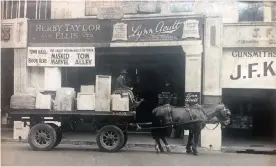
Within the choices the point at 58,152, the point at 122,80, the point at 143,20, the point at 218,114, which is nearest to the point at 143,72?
the point at 122,80

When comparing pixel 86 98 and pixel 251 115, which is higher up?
pixel 86 98

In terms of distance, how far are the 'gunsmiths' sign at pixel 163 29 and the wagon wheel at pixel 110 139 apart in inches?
52.9

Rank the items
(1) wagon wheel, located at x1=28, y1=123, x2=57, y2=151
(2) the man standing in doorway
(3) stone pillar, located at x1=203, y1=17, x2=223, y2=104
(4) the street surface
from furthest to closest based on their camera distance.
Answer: (1) wagon wheel, located at x1=28, y1=123, x2=57, y2=151, (3) stone pillar, located at x1=203, y1=17, x2=223, y2=104, (2) the man standing in doorway, (4) the street surface

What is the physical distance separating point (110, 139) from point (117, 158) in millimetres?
443

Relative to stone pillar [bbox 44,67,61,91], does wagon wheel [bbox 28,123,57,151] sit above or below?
below

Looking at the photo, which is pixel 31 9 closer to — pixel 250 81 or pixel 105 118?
pixel 105 118

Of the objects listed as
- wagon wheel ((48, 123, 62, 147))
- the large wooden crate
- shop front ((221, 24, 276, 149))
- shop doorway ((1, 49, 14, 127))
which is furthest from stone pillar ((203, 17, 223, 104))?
shop doorway ((1, 49, 14, 127))

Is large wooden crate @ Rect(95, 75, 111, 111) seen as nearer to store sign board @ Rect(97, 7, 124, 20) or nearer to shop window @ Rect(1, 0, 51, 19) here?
store sign board @ Rect(97, 7, 124, 20)

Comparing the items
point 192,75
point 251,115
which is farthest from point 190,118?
point 251,115

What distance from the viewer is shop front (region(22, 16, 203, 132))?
661 centimetres

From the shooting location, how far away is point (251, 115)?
685 cm

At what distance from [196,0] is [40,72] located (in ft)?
7.99

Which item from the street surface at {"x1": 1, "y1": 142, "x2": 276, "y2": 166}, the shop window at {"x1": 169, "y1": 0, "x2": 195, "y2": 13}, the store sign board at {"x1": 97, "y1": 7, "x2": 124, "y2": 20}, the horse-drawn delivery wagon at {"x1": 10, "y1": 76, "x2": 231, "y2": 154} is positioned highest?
the shop window at {"x1": 169, "y1": 0, "x2": 195, "y2": 13}

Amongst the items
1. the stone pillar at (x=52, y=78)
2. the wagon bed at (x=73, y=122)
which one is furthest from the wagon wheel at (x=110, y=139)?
the stone pillar at (x=52, y=78)
